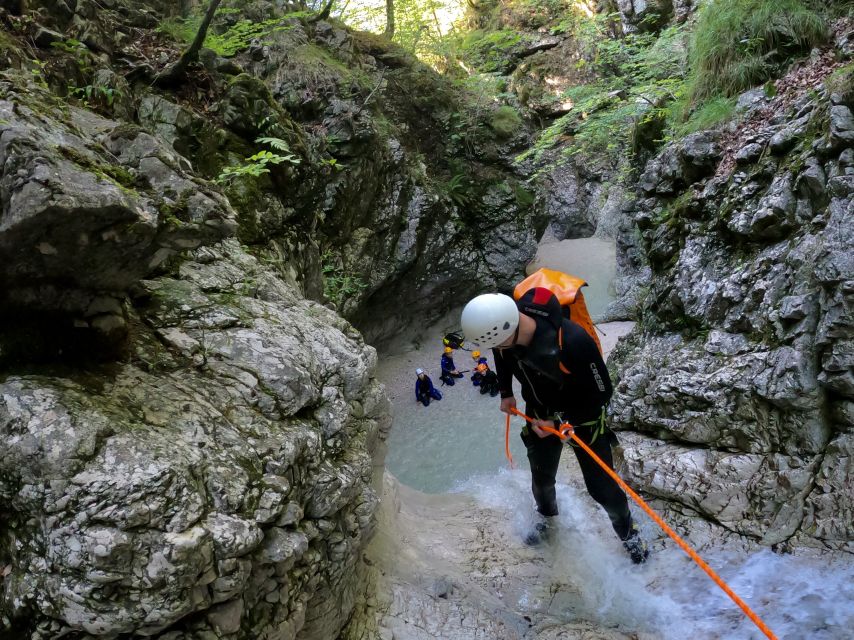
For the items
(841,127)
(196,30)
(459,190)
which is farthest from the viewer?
(459,190)

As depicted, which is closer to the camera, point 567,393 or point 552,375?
point 552,375

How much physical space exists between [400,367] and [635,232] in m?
7.76

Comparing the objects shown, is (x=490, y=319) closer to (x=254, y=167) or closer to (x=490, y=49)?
(x=254, y=167)

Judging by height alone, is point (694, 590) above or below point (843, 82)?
below

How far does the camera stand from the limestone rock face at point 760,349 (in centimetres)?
443

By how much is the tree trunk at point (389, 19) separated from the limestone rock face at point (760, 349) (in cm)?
994

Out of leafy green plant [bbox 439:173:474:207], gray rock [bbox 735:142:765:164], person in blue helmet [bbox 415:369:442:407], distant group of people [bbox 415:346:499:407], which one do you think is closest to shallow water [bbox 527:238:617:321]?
leafy green plant [bbox 439:173:474:207]

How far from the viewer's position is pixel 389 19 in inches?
541

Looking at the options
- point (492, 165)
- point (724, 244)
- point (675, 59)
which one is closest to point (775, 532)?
point (724, 244)

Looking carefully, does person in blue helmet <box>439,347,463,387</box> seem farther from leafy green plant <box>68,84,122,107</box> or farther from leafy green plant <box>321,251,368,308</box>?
leafy green plant <box>68,84,122,107</box>

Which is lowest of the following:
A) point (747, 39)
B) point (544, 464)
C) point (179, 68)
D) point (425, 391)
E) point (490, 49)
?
point (425, 391)

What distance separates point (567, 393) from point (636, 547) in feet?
5.88

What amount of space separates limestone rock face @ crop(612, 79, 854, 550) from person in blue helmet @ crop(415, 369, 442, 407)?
5258 millimetres

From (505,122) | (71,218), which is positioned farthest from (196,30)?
(505,122)
